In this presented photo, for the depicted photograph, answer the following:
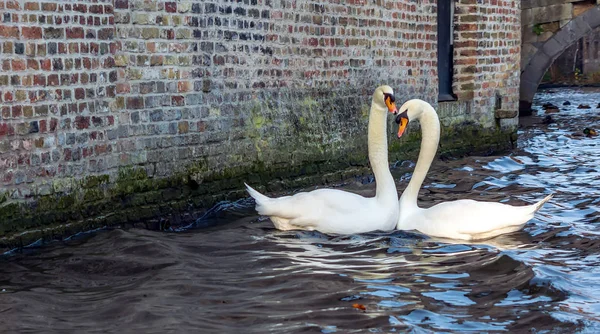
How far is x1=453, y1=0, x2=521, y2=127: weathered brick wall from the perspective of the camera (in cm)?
1355

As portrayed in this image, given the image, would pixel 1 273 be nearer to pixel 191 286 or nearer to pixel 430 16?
pixel 191 286

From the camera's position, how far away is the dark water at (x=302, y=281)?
5.23m

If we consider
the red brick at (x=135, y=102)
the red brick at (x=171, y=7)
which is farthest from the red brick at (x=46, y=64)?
the red brick at (x=171, y=7)

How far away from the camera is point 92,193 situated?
774 centimetres

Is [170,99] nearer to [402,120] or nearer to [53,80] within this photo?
[53,80]

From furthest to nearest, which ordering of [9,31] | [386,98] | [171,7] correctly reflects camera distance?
[171,7] → [386,98] → [9,31]

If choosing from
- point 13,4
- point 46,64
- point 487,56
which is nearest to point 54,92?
point 46,64

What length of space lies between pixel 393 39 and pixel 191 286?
262 inches

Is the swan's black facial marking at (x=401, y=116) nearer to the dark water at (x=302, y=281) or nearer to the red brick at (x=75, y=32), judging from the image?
the dark water at (x=302, y=281)

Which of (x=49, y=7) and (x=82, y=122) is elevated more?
(x=49, y=7)

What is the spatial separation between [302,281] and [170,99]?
2.97m

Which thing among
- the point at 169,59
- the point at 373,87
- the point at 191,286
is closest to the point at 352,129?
the point at 373,87

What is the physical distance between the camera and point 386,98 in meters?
7.95

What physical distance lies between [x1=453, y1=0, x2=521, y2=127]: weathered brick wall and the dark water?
4998 millimetres
